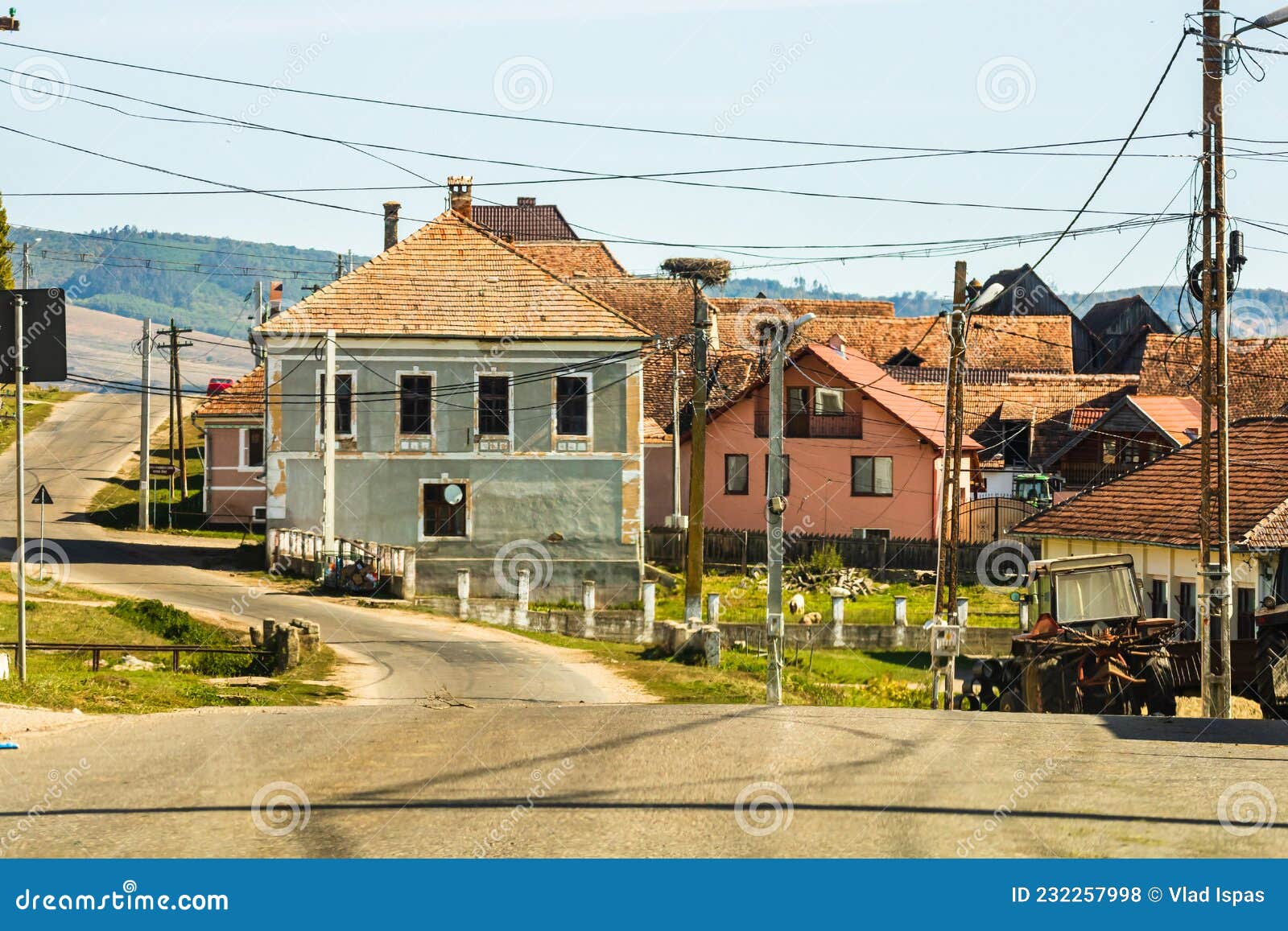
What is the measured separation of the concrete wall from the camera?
37188 millimetres

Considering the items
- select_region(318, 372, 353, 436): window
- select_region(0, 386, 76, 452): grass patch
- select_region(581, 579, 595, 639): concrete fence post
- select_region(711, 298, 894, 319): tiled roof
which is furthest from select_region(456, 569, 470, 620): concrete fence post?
select_region(711, 298, 894, 319): tiled roof

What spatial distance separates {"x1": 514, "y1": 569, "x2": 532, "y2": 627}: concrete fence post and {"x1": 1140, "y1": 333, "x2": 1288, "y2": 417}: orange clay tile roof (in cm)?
2562

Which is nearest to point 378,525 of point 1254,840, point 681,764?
point 681,764

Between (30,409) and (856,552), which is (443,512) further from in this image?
(30,409)

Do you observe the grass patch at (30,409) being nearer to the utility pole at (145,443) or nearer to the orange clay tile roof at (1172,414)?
the utility pole at (145,443)

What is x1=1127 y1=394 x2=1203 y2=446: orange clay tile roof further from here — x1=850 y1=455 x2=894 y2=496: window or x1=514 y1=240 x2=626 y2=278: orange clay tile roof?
x1=514 y1=240 x2=626 y2=278: orange clay tile roof

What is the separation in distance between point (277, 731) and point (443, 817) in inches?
177

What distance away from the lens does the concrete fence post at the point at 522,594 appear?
32844 mm

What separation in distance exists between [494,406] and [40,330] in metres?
20.3

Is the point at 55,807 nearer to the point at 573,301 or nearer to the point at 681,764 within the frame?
the point at 681,764

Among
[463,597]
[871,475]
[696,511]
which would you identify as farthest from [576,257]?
[696,511]

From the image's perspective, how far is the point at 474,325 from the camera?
37.6 m

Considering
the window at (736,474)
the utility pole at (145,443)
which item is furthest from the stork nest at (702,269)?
the utility pole at (145,443)

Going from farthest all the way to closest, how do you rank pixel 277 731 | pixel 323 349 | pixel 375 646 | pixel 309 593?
pixel 323 349, pixel 309 593, pixel 375 646, pixel 277 731
